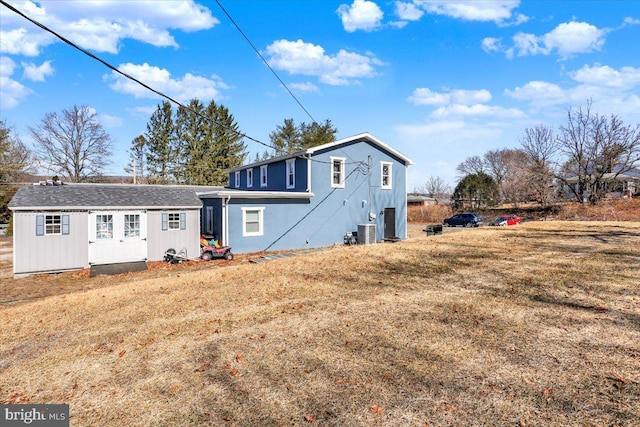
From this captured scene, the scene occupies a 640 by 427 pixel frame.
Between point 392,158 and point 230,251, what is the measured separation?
41.2ft

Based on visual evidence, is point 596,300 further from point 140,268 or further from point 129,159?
point 129,159

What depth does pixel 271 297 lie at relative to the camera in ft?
27.2

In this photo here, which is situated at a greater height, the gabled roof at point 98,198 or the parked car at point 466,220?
the gabled roof at point 98,198

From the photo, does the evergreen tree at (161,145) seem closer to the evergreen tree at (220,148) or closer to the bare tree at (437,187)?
the evergreen tree at (220,148)

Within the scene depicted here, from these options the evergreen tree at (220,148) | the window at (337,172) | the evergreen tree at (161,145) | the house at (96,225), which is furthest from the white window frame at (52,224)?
the evergreen tree at (161,145)

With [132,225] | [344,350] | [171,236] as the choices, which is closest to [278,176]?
[171,236]

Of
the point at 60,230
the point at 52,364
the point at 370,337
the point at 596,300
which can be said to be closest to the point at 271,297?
the point at 370,337

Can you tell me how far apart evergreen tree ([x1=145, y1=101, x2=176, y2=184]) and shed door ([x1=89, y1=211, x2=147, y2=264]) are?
107 feet

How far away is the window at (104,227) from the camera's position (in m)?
15.4

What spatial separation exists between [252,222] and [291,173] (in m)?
4.47

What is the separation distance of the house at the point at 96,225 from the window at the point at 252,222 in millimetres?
2334

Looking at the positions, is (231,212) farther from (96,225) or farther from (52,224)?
(52,224)

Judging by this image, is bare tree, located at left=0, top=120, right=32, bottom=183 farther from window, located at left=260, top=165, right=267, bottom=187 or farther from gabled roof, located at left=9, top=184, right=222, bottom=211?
window, located at left=260, top=165, right=267, bottom=187

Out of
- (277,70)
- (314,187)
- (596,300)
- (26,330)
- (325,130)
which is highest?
(325,130)
